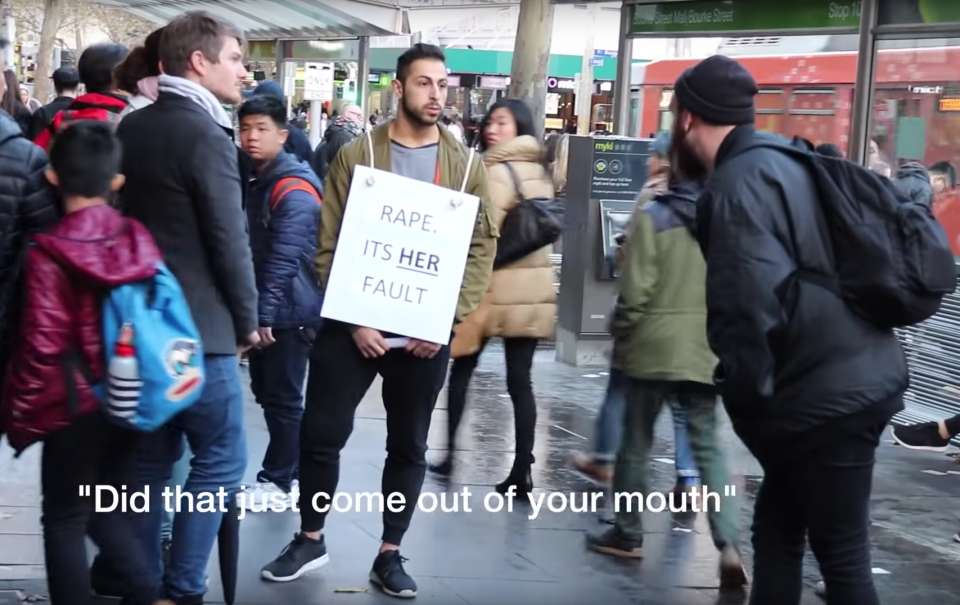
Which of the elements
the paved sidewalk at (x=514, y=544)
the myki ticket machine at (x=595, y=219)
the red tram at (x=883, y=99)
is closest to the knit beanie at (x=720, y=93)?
the paved sidewalk at (x=514, y=544)

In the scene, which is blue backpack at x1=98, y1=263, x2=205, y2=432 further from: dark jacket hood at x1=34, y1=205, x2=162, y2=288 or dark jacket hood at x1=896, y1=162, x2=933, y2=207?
dark jacket hood at x1=896, y1=162, x2=933, y2=207

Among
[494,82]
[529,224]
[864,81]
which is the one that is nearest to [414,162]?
[529,224]

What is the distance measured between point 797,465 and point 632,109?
11585mm

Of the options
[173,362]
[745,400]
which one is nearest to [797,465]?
[745,400]

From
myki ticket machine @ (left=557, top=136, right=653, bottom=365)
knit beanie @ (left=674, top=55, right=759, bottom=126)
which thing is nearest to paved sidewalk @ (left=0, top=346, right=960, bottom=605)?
knit beanie @ (left=674, top=55, right=759, bottom=126)

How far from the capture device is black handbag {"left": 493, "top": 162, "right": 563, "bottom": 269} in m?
6.64

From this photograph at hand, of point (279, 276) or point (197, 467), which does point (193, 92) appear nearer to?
point (197, 467)

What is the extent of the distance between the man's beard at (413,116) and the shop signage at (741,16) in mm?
7038

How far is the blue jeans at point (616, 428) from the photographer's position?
6234 millimetres

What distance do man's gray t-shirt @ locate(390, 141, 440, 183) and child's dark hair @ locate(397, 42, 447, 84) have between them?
26 centimetres

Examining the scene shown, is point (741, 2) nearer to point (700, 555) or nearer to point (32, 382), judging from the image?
point (700, 555)

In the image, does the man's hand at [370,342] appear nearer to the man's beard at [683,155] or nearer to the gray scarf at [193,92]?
the gray scarf at [193,92]

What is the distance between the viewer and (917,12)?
1073 cm

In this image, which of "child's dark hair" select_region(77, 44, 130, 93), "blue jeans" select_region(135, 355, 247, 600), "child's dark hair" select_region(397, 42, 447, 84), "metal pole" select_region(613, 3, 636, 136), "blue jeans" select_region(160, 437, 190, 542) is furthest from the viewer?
"metal pole" select_region(613, 3, 636, 136)
